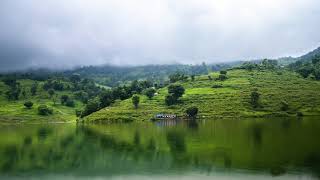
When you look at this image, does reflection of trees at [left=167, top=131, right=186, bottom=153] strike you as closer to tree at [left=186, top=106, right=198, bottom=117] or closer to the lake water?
the lake water

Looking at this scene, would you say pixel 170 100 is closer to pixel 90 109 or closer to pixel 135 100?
pixel 135 100

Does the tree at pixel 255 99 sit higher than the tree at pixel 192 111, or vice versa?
the tree at pixel 255 99

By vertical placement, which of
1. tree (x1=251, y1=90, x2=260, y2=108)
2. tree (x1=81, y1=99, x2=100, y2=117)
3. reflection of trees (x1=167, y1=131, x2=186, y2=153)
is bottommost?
tree (x1=81, y1=99, x2=100, y2=117)

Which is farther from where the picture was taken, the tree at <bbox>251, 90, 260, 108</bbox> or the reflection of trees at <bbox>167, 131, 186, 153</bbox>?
the tree at <bbox>251, 90, 260, 108</bbox>

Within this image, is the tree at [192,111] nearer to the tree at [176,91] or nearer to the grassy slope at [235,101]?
the grassy slope at [235,101]

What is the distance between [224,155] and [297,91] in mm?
110909

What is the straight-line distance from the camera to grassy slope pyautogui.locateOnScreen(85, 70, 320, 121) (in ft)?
495

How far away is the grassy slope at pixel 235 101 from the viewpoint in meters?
151

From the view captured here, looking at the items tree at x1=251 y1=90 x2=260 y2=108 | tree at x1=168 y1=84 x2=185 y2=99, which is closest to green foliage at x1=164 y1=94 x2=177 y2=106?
tree at x1=168 y1=84 x2=185 y2=99

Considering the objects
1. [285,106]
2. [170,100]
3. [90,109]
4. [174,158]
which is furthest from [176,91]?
[174,158]

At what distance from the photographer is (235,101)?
162 meters

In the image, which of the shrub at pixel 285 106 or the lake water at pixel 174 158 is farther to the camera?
the shrub at pixel 285 106

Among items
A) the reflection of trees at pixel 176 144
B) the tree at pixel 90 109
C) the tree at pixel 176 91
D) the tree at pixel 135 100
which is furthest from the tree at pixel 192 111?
the reflection of trees at pixel 176 144

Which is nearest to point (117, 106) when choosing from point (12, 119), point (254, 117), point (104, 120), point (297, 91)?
point (104, 120)
